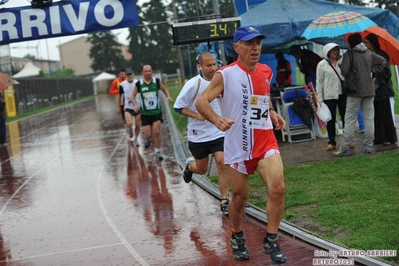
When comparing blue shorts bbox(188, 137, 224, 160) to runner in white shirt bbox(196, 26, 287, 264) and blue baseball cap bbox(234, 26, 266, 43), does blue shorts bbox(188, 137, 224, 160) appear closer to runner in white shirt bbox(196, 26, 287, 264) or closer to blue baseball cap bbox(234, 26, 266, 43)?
runner in white shirt bbox(196, 26, 287, 264)

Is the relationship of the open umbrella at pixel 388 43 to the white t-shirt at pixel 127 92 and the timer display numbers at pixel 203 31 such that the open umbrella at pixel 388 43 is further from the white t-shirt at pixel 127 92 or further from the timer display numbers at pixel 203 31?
the white t-shirt at pixel 127 92

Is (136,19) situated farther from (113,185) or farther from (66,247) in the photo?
(66,247)

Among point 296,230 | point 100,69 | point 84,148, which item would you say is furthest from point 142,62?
point 296,230

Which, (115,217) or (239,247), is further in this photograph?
(115,217)

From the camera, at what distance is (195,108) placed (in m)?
9.04

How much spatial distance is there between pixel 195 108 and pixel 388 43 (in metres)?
4.80

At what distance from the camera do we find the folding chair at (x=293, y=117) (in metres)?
15.2

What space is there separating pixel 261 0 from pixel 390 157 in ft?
25.7

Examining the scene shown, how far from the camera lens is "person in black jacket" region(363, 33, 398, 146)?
1230cm

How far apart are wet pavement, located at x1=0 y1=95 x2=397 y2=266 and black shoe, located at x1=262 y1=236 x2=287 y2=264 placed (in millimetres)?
123

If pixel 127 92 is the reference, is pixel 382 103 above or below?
below

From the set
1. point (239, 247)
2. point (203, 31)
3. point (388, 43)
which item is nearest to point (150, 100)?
point (203, 31)

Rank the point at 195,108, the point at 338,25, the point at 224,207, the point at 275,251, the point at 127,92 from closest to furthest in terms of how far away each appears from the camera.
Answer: the point at 275,251 → the point at 224,207 → the point at 195,108 → the point at 338,25 → the point at 127,92

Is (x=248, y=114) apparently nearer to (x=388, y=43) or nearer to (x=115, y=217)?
(x=115, y=217)
